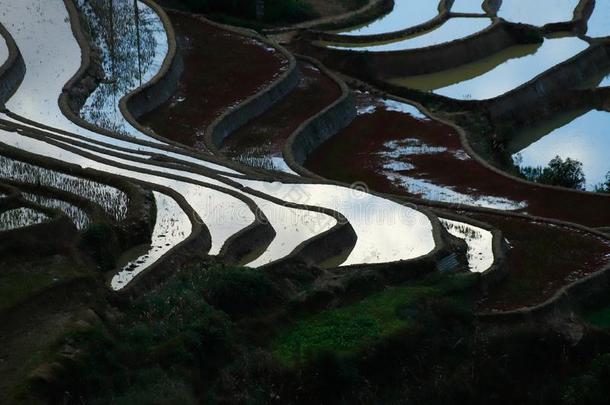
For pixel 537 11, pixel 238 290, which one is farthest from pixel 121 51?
pixel 537 11

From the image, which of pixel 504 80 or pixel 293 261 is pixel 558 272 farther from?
pixel 504 80

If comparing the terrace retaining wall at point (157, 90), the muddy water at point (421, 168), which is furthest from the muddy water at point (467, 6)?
the terrace retaining wall at point (157, 90)

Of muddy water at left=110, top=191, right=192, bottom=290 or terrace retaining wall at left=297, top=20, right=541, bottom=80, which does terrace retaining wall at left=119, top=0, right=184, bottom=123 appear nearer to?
terrace retaining wall at left=297, top=20, right=541, bottom=80

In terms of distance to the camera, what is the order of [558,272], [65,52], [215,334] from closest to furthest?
[215,334] < [558,272] < [65,52]

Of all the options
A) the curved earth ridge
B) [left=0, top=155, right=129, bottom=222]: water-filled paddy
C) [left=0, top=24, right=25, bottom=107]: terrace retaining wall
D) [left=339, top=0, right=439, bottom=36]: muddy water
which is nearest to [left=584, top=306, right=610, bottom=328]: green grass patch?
the curved earth ridge

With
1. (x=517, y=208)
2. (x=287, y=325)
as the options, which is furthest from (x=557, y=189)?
(x=287, y=325)

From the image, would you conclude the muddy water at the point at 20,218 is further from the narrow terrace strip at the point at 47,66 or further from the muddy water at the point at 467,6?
the muddy water at the point at 467,6

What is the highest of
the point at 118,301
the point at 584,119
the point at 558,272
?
the point at 118,301
